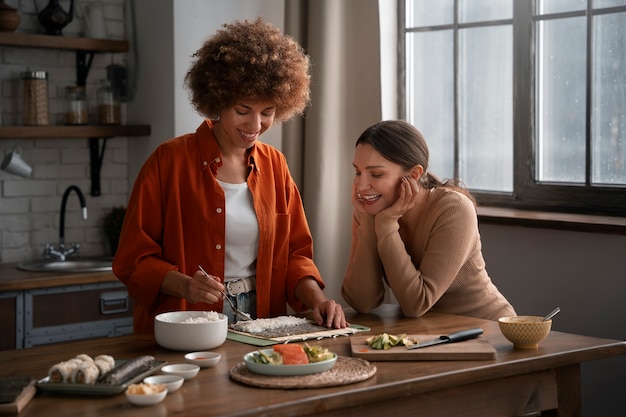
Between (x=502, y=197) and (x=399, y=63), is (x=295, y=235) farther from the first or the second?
(x=399, y=63)

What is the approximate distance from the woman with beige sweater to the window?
0.99 m

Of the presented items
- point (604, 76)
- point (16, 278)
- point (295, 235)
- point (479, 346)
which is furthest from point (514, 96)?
point (16, 278)

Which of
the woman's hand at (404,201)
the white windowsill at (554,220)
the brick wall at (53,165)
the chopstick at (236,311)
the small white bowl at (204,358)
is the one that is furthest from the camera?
the brick wall at (53,165)

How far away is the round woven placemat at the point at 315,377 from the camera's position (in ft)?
5.94

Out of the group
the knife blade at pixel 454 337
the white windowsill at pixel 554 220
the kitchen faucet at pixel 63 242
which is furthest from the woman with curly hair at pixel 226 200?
the kitchen faucet at pixel 63 242

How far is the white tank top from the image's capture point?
8.82 feet

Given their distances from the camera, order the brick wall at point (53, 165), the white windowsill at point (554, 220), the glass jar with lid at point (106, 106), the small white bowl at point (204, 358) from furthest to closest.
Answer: the glass jar with lid at point (106, 106) < the brick wall at point (53, 165) < the white windowsill at point (554, 220) < the small white bowl at point (204, 358)

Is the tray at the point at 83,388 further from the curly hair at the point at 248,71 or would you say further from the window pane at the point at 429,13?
the window pane at the point at 429,13

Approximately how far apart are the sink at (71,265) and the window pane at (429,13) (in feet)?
5.82

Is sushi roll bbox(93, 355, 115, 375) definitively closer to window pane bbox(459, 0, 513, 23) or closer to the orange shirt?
the orange shirt

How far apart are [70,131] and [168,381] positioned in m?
2.58

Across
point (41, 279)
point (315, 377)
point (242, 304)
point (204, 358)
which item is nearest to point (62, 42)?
point (41, 279)

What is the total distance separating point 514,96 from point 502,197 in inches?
16.8

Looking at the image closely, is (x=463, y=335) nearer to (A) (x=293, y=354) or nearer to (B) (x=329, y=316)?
(B) (x=329, y=316)
